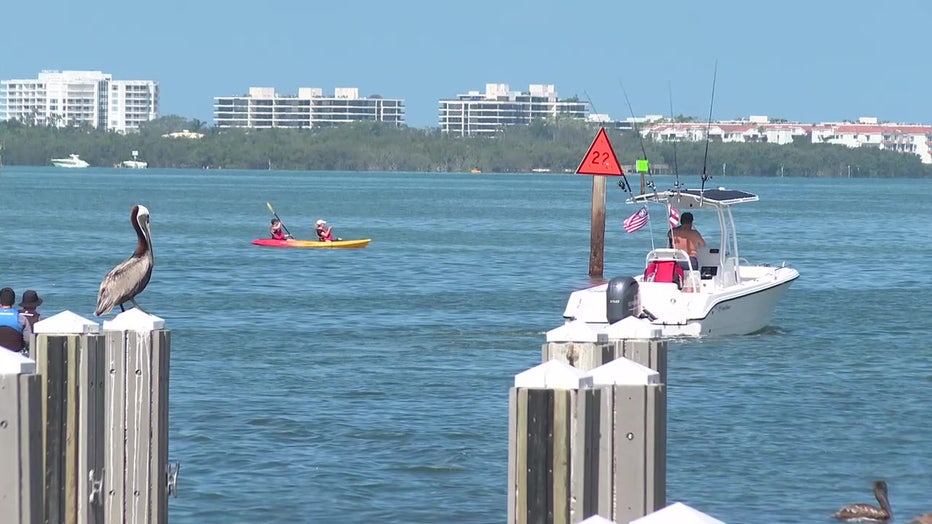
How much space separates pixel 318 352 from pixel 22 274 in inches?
711

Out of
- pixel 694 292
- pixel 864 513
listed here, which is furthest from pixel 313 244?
pixel 864 513

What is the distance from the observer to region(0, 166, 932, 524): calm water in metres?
16.0

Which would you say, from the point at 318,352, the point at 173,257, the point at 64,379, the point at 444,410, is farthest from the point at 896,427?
the point at 173,257

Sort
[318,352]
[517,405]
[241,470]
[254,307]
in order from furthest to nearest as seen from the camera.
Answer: [254,307] < [318,352] < [241,470] < [517,405]

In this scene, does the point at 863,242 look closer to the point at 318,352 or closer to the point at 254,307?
the point at 254,307

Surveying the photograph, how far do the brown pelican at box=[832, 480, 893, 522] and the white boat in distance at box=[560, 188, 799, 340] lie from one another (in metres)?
7.89

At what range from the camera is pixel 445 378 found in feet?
77.4

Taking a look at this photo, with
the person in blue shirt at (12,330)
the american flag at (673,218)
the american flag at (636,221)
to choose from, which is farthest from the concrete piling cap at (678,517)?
the american flag at (636,221)

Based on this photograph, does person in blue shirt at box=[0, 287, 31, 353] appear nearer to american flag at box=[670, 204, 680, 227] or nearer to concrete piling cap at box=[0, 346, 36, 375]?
concrete piling cap at box=[0, 346, 36, 375]

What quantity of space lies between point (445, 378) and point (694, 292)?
14.1 ft

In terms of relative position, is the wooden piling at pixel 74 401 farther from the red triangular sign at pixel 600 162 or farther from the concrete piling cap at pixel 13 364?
the red triangular sign at pixel 600 162

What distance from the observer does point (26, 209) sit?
90312 mm

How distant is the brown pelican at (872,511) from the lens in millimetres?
14125

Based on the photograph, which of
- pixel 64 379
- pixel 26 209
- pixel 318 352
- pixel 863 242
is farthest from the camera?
pixel 26 209
